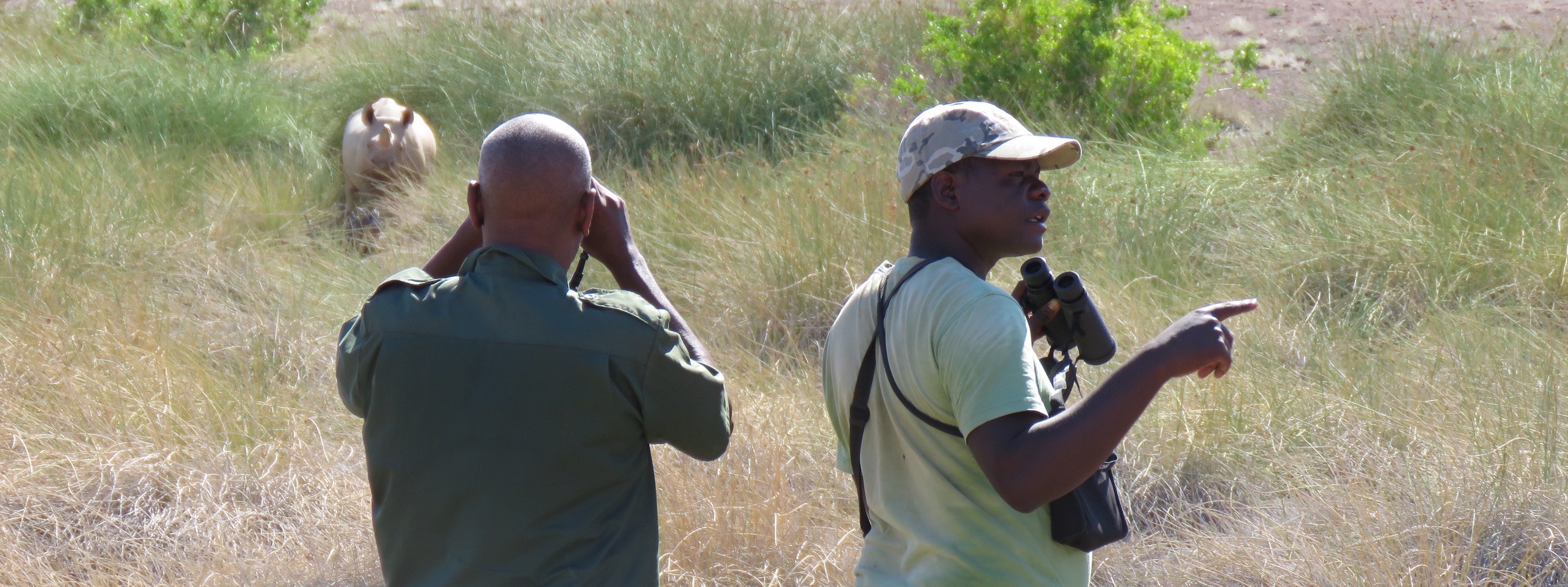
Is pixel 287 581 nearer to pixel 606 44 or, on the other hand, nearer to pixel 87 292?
pixel 87 292

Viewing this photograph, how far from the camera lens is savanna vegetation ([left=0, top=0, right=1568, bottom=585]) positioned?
3.74 meters

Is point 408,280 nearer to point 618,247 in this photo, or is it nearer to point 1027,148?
point 618,247

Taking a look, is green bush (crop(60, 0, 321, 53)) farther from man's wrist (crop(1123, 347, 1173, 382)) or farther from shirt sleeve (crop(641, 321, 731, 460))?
man's wrist (crop(1123, 347, 1173, 382))

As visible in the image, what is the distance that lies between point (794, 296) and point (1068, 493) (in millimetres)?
3988

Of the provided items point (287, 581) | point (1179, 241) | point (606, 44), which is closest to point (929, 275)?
point (287, 581)

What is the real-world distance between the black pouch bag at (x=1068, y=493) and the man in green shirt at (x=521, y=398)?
0.81 ft

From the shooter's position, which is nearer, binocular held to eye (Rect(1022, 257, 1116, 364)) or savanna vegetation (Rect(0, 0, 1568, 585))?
binocular held to eye (Rect(1022, 257, 1116, 364))

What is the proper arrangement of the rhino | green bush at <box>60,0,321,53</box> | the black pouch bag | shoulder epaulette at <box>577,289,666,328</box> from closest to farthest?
the black pouch bag < shoulder epaulette at <box>577,289,666,328</box> < the rhino < green bush at <box>60,0,321,53</box>

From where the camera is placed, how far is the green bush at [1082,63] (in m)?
8.16

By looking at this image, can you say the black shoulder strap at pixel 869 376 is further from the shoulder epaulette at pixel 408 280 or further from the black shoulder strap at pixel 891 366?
the shoulder epaulette at pixel 408 280

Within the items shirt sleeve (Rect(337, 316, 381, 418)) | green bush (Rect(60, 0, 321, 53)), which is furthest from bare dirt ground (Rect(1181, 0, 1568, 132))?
green bush (Rect(60, 0, 321, 53))

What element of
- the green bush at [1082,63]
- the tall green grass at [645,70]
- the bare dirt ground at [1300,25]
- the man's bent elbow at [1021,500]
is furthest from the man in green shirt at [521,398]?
the bare dirt ground at [1300,25]

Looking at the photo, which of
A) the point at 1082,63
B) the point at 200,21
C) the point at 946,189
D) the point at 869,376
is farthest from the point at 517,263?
the point at 200,21

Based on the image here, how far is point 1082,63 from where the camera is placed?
8.29m
